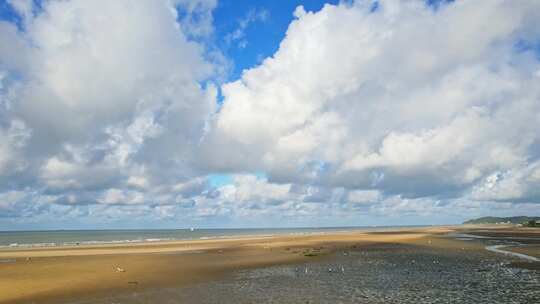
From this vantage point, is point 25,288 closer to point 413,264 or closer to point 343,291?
point 343,291

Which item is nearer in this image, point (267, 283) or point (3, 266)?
point (267, 283)

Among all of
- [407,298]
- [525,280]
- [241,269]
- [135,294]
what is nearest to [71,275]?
[135,294]

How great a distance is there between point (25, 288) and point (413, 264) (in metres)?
32.9

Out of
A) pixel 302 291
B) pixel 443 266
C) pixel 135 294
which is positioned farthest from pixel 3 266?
pixel 443 266

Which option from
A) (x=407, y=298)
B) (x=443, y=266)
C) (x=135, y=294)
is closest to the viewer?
(x=407, y=298)

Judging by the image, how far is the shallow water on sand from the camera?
918 inches

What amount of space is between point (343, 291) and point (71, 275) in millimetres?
23024

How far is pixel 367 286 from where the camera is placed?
27.1 metres

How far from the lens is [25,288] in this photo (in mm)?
27766

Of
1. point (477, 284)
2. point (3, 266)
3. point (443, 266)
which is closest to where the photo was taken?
point (477, 284)

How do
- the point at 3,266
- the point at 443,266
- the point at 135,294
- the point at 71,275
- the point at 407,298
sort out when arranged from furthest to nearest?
the point at 3,266
the point at 443,266
the point at 71,275
the point at 135,294
the point at 407,298

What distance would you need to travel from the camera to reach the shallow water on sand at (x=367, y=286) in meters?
23.3

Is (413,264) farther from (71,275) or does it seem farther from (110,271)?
(71,275)

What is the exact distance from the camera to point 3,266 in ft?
136
